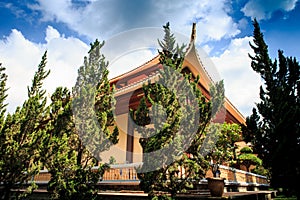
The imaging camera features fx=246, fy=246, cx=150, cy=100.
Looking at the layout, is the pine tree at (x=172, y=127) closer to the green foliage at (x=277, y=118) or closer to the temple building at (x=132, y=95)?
the green foliage at (x=277, y=118)

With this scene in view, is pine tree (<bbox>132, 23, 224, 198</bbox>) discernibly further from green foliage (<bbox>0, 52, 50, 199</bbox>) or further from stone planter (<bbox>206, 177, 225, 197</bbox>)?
green foliage (<bbox>0, 52, 50, 199</bbox>)

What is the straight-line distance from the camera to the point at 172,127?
5.19m

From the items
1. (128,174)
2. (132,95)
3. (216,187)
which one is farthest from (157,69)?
(216,187)

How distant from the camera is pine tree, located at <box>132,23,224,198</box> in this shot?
5.05 meters

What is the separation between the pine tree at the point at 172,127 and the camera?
16.6 ft

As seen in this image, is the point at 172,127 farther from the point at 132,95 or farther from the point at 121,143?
the point at 121,143

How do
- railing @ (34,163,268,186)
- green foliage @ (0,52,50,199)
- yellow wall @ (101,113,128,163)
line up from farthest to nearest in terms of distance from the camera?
1. yellow wall @ (101,113,128,163)
2. railing @ (34,163,268,186)
3. green foliage @ (0,52,50,199)

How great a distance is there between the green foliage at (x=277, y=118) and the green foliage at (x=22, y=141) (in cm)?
569

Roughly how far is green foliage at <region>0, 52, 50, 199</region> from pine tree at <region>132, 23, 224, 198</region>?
259cm

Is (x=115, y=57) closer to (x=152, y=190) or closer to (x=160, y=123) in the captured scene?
(x=160, y=123)

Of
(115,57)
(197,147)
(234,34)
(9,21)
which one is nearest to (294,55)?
(234,34)

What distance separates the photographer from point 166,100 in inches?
214

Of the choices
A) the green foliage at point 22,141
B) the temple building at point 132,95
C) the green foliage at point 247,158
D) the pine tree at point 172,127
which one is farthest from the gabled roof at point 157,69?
the green foliage at point 22,141

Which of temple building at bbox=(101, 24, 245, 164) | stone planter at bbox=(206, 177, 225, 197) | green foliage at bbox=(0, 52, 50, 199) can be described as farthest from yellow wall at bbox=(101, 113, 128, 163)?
stone planter at bbox=(206, 177, 225, 197)
